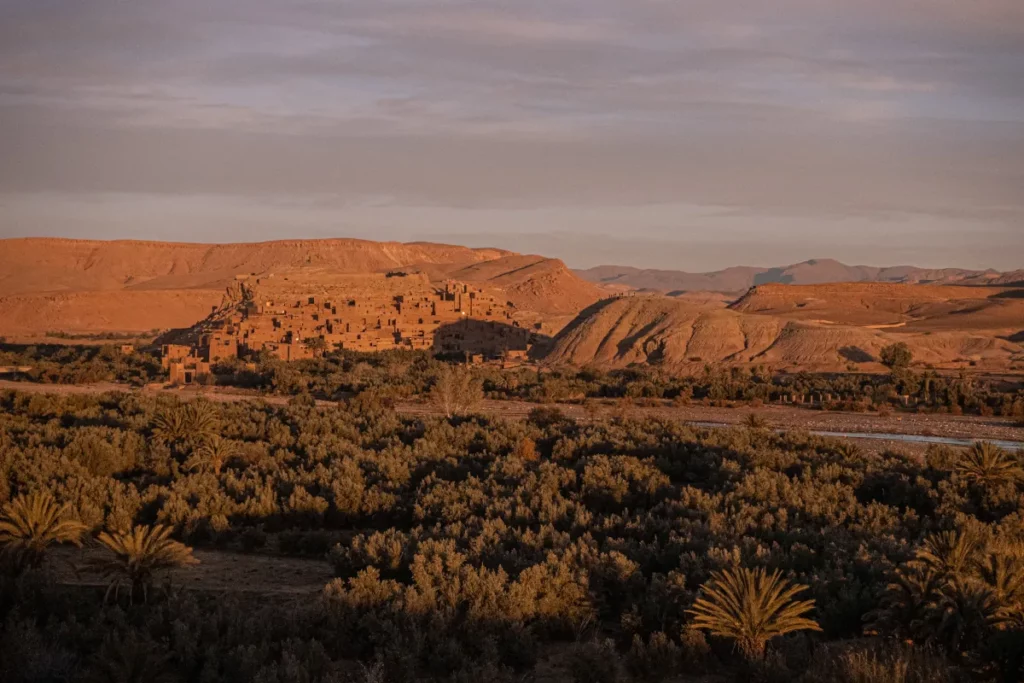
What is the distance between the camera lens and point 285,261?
14950cm

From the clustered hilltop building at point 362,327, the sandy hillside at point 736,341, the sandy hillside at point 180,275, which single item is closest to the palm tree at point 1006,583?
the sandy hillside at point 736,341

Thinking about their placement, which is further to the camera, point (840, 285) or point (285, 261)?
point (285, 261)

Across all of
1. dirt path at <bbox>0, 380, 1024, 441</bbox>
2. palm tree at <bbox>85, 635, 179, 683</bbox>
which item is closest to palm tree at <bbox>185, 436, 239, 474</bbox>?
palm tree at <bbox>85, 635, 179, 683</bbox>

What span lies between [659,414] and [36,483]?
2081 centimetres

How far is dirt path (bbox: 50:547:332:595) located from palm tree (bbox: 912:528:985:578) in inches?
274

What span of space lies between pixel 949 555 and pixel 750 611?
2492mm

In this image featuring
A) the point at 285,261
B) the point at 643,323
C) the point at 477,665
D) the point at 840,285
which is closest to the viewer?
the point at 477,665

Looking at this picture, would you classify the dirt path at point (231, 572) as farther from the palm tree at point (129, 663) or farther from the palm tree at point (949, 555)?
the palm tree at point (949, 555)

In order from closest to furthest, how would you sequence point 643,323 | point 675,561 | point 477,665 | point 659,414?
1. point 477,665
2. point 675,561
3. point 659,414
4. point 643,323

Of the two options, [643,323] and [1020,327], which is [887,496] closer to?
[643,323]

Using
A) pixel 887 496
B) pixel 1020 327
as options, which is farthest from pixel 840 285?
pixel 887 496

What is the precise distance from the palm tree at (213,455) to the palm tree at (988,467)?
507 inches

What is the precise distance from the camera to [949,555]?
35.9 ft

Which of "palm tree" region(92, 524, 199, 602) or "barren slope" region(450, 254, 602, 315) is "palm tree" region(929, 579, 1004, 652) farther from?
"barren slope" region(450, 254, 602, 315)
